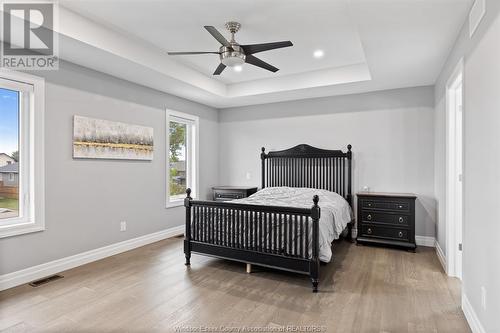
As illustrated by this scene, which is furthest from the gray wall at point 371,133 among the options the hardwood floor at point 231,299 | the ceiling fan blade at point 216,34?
the ceiling fan blade at point 216,34

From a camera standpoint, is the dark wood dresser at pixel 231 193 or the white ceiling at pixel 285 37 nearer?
the white ceiling at pixel 285 37

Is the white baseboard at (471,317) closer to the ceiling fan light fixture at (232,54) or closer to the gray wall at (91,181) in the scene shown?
the ceiling fan light fixture at (232,54)

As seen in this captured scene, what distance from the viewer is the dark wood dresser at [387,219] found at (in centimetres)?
418

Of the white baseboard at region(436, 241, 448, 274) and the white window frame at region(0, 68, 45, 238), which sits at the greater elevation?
the white window frame at region(0, 68, 45, 238)

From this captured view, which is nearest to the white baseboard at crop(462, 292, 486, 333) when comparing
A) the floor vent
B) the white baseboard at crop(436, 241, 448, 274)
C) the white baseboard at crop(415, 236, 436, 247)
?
the white baseboard at crop(436, 241, 448, 274)

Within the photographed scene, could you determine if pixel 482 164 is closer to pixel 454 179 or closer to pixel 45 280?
pixel 454 179

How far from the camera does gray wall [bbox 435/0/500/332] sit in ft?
5.78

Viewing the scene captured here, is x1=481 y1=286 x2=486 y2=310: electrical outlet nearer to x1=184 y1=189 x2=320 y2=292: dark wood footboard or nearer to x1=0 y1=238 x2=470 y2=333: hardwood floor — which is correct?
x1=0 y1=238 x2=470 y2=333: hardwood floor

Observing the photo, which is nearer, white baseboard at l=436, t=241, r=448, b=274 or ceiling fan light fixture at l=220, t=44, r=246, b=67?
ceiling fan light fixture at l=220, t=44, r=246, b=67

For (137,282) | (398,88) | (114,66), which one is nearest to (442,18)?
(398,88)

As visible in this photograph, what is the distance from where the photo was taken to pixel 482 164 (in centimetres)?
201

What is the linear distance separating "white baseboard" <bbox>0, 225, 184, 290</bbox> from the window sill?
15.7 inches

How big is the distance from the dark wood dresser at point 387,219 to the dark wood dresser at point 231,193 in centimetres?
197

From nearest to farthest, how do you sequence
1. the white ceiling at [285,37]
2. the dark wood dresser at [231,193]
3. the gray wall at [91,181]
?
the white ceiling at [285,37] → the gray wall at [91,181] → the dark wood dresser at [231,193]
